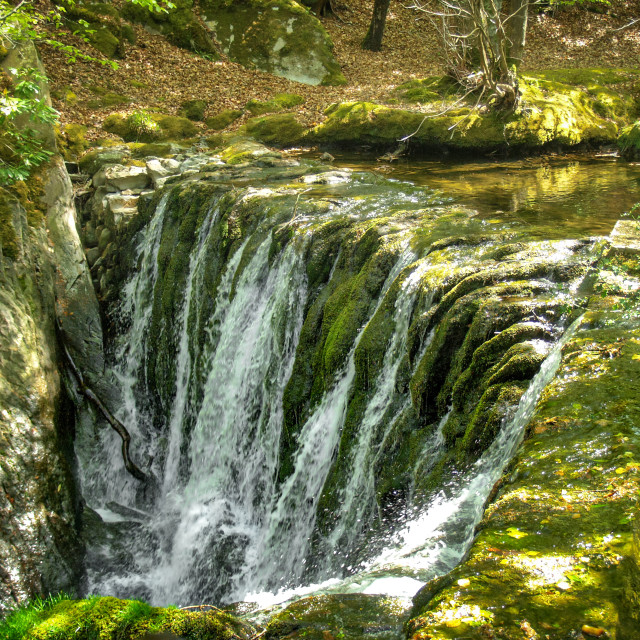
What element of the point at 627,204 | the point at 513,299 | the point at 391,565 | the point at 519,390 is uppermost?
the point at 627,204

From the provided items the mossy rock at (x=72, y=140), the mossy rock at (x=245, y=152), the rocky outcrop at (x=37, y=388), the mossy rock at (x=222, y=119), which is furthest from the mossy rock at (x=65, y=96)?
the rocky outcrop at (x=37, y=388)

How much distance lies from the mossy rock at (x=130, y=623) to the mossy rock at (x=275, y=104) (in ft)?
42.1

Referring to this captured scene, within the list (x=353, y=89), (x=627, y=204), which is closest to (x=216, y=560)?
(x=627, y=204)

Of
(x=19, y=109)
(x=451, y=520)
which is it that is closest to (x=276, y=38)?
(x=19, y=109)

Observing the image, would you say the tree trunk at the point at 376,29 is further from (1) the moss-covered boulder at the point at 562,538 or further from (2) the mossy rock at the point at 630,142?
(1) the moss-covered boulder at the point at 562,538

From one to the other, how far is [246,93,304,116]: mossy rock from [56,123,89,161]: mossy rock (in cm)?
405

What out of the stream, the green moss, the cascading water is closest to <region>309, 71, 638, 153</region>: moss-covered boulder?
the stream

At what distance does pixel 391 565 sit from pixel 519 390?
4.03 feet

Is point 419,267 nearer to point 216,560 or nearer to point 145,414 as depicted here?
point 216,560

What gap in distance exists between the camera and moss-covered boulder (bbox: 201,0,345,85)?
1683 cm

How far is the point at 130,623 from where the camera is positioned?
2.78 m

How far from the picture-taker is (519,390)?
338 cm

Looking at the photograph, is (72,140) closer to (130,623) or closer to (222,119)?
(222,119)

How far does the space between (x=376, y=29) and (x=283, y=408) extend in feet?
54.0
